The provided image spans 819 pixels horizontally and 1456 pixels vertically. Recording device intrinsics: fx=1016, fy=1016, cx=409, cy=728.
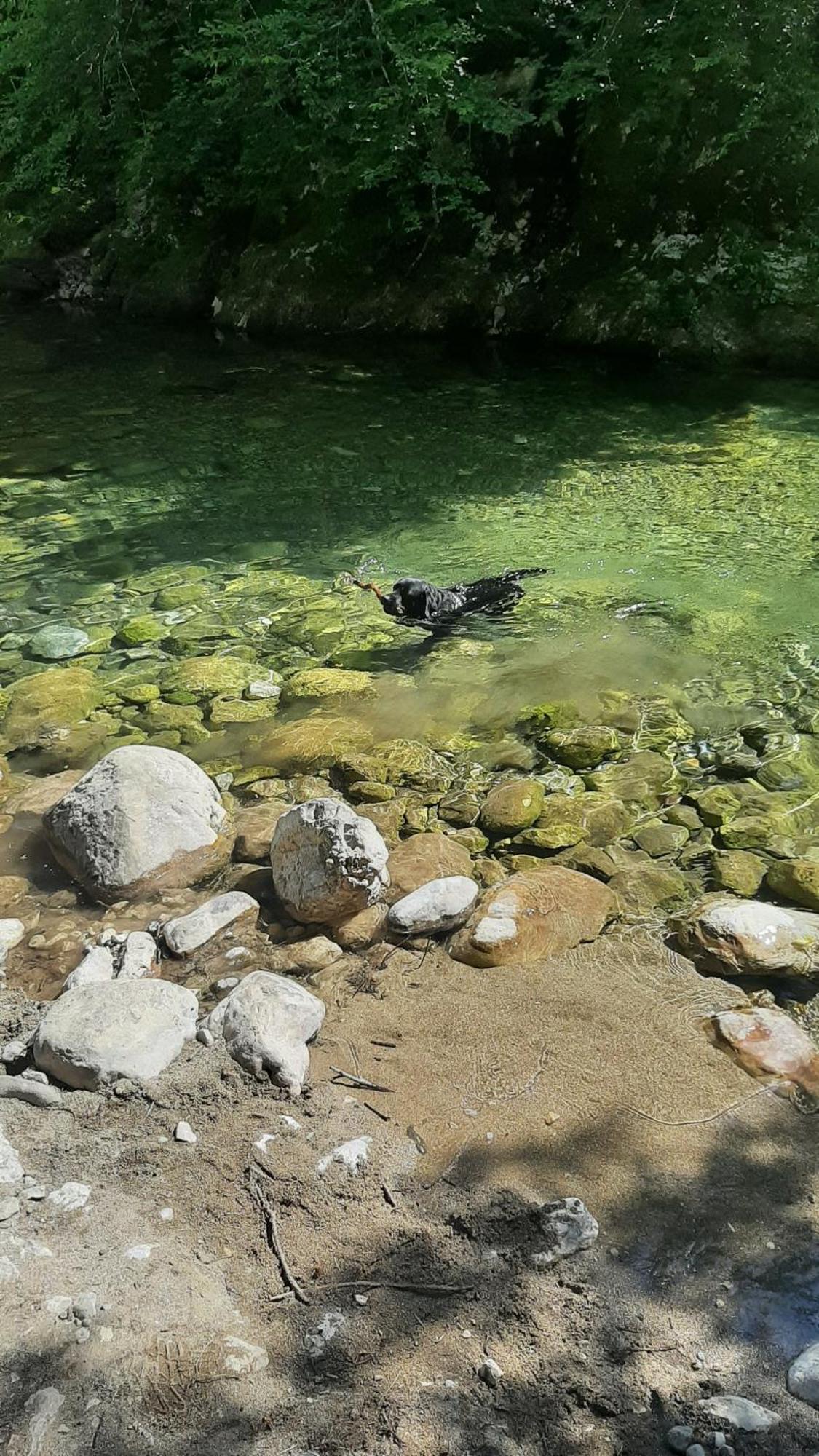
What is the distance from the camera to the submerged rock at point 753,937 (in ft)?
→ 9.78

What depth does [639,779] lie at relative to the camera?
399 cm

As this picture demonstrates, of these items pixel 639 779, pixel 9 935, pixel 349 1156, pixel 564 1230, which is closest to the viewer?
pixel 564 1230

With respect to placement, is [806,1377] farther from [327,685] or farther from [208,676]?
[208,676]

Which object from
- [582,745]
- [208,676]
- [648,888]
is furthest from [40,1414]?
[208,676]

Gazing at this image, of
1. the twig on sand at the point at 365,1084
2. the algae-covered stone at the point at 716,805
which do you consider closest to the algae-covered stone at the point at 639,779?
the algae-covered stone at the point at 716,805

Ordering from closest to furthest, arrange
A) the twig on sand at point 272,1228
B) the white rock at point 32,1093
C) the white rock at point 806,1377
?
the white rock at point 806,1377, the twig on sand at point 272,1228, the white rock at point 32,1093

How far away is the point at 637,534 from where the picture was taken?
6504mm

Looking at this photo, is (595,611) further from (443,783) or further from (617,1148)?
(617,1148)

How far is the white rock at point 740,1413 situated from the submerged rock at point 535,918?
1.40 metres

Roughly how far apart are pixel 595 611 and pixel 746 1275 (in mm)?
3875

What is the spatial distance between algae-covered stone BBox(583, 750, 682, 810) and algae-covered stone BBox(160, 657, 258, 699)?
183 cm

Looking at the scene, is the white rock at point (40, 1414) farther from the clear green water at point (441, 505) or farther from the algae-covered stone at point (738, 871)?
the clear green water at point (441, 505)

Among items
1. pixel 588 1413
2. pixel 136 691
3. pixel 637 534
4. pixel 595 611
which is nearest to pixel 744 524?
pixel 637 534

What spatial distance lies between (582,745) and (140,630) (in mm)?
2622
